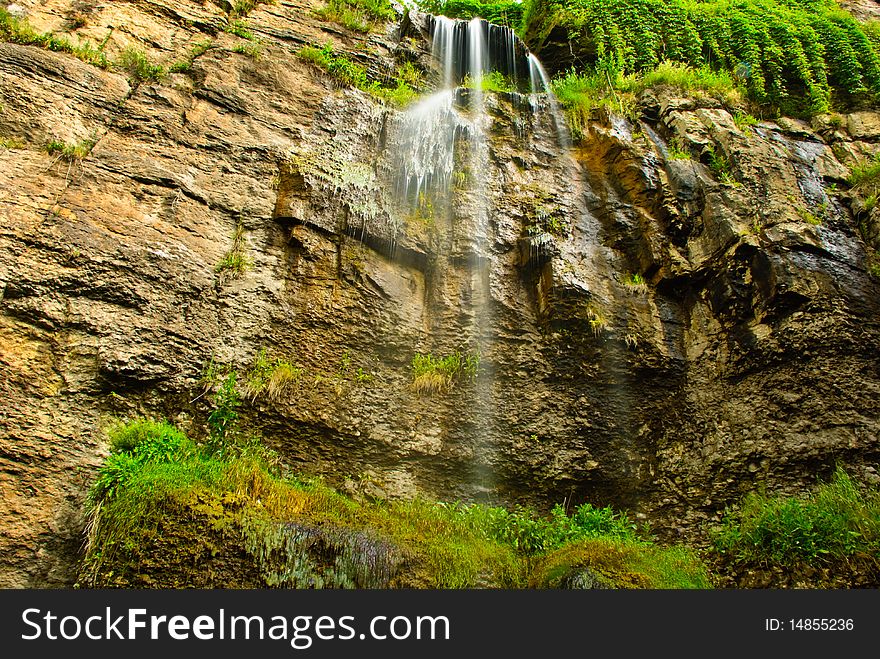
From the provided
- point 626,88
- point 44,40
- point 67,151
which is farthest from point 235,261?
point 626,88

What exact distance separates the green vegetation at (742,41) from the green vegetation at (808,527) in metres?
8.12

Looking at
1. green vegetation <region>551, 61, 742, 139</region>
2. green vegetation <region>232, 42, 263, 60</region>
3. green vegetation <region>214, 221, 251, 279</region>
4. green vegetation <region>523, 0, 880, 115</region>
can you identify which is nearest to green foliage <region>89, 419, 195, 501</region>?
green vegetation <region>214, 221, 251, 279</region>

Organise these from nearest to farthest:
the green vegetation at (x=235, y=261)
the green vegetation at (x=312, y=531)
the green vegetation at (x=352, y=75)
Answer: the green vegetation at (x=312, y=531), the green vegetation at (x=235, y=261), the green vegetation at (x=352, y=75)

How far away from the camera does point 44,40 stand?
23.3 feet

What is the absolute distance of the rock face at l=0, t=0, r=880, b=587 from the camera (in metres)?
5.31

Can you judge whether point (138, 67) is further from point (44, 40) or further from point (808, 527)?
point (808, 527)

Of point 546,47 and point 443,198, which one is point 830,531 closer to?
point 443,198

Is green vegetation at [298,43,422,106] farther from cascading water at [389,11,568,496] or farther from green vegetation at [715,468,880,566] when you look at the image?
green vegetation at [715,468,880,566]

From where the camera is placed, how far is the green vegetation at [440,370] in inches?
260

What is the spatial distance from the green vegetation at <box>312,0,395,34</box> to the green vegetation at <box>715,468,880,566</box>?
10814mm

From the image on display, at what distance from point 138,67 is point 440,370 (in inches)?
249

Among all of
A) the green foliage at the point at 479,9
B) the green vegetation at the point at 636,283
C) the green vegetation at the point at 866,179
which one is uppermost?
the green foliage at the point at 479,9

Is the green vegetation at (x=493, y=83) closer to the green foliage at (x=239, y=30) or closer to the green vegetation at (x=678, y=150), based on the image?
the green vegetation at (x=678, y=150)

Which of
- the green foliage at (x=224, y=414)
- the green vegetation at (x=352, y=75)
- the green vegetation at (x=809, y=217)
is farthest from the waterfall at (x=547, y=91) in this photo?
the green foliage at (x=224, y=414)
